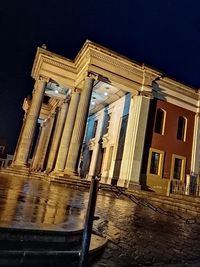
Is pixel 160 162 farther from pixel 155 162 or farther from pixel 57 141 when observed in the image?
pixel 57 141

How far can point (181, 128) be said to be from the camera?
21859 millimetres

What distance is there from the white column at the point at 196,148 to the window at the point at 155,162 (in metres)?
3.22

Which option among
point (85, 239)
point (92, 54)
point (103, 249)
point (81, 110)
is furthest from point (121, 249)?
point (92, 54)

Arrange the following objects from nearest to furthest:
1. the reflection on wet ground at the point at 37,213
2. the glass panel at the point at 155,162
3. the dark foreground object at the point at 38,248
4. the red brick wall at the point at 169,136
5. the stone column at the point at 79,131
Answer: the dark foreground object at the point at 38,248
the reflection on wet ground at the point at 37,213
the stone column at the point at 79,131
the glass panel at the point at 155,162
the red brick wall at the point at 169,136

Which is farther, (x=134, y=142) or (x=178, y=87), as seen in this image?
(x=178, y=87)

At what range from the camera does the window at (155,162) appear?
64.3 ft

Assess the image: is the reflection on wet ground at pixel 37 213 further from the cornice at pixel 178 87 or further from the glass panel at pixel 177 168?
the cornice at pixel 178 87

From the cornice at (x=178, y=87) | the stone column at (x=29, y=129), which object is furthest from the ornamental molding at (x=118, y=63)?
the stone column at (x=29, y=129)

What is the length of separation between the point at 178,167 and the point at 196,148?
2.46m

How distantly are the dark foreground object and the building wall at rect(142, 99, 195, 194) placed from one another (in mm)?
17503

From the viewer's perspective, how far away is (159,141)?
66.7 ft

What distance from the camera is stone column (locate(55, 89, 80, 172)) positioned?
59.8 feet

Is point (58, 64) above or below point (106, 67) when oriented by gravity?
above

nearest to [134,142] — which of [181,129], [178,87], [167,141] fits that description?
[167,141]
